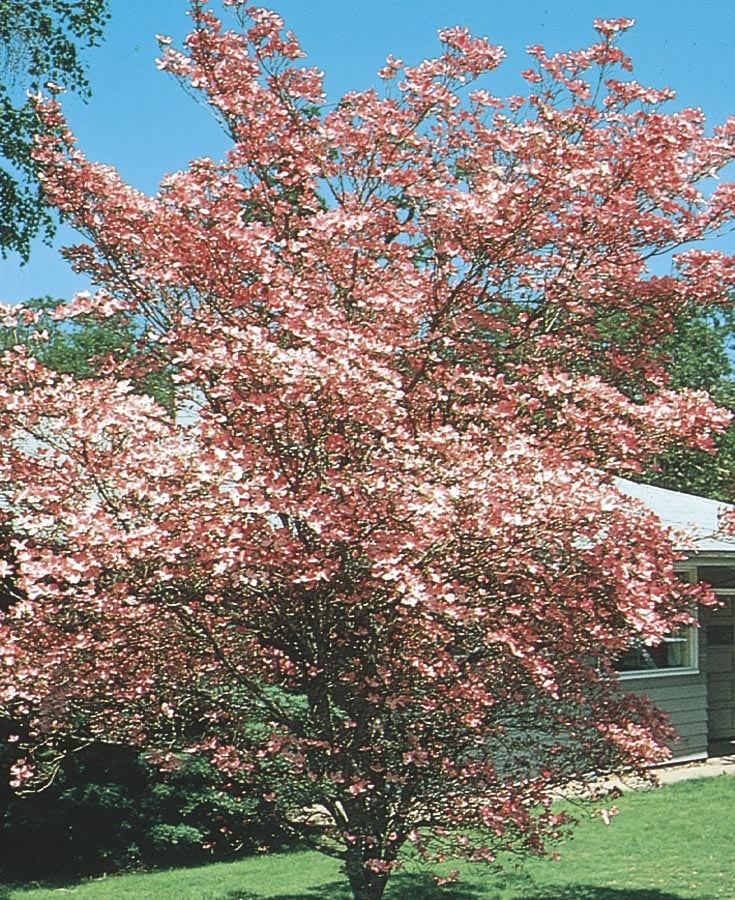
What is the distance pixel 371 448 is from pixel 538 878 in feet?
14.8

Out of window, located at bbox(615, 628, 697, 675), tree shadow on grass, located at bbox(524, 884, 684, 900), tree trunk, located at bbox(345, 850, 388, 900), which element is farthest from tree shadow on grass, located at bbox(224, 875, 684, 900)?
window, located at bbox(615, 628, 697, 675)

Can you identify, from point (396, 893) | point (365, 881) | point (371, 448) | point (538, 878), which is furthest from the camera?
point (538, 878)

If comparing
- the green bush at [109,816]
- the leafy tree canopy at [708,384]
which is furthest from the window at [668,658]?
the leafy tree canopy at [708,384]

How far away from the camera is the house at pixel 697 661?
13477mm

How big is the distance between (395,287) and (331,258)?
1.29 feet

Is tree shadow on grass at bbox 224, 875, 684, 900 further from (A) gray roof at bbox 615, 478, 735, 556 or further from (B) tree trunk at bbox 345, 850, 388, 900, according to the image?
(A) gray roof at bbox 615, 478, 735, 556

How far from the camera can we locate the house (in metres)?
13.5

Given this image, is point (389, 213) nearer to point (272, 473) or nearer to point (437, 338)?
point (437, 338)

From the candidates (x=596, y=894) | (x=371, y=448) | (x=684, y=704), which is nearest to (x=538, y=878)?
(x=596, y=894)

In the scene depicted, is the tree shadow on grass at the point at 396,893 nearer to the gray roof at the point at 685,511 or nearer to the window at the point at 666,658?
the gray roof at the point at 685,511

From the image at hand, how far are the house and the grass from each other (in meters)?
3.50

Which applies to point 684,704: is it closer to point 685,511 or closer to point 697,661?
point 697,661

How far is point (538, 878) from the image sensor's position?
843cm

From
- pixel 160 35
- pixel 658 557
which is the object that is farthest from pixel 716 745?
pixel 160 35
